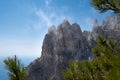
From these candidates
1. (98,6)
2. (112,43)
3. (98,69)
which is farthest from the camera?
(98,69)

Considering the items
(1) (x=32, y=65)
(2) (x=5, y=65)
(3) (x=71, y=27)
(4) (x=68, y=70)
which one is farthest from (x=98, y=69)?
(3) (x=71, y=27)

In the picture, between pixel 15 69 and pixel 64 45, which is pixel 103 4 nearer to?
pixel 15 69

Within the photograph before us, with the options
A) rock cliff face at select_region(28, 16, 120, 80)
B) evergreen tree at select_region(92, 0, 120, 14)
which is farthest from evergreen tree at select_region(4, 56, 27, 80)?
rock cliff face at select_region(28, 16, 120, 80)

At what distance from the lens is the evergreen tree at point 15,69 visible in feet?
13.4

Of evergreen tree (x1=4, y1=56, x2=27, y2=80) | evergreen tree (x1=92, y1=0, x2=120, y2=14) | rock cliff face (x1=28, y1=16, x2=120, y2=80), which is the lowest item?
evergreen tree (x1=4, y1=56, x2=27, y2=80)

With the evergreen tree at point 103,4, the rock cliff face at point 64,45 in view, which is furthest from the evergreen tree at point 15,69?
the rock cliff face at point 64,45

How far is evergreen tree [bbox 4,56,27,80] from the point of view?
13.4 ft

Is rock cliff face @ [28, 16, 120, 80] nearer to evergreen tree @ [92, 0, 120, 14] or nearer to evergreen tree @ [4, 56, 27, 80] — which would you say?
evergreen tree @ [92, 0, 120, 14]

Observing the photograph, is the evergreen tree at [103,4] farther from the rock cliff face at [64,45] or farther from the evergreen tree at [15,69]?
the rock cliff face at [64,45]

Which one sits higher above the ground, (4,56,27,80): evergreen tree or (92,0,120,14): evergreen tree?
(92,0,120,14): evergreen tree

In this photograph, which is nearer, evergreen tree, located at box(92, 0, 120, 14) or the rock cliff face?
evergreen tree, located at box(92, 0, 120, 14)

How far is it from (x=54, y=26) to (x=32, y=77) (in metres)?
34.5

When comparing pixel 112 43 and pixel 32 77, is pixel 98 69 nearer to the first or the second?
pixel 112 43

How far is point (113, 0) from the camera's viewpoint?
4.92m
